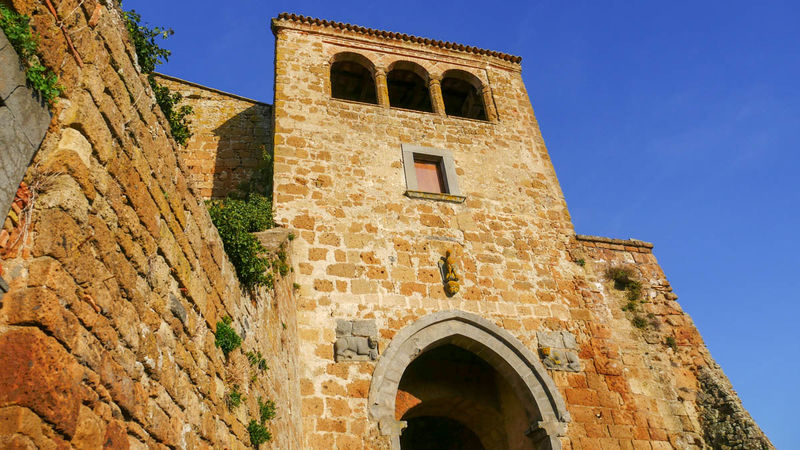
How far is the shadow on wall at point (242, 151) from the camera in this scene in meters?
11.3

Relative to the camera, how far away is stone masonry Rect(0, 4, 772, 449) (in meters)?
2.72

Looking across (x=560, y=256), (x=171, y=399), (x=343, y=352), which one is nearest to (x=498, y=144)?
(x=560, y=256)

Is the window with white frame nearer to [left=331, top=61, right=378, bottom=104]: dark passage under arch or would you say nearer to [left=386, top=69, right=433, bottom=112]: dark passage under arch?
[left=386, top=69, right=433, bottom=112]: dark passage under arch

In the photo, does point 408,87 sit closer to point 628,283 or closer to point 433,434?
point 628,283

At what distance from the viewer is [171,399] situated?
3.56 meters

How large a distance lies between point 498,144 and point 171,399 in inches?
357

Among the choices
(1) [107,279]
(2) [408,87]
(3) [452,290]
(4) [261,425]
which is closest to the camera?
(1) [107,279]

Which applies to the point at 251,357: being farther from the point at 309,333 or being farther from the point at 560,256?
the point at 560,256

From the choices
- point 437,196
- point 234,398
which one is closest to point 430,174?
point 437,196

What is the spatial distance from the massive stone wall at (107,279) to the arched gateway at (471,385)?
144 inches

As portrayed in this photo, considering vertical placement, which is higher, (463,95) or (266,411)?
(463,95)

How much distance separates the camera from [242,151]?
469 inches

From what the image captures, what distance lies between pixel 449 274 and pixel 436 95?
4.31 m

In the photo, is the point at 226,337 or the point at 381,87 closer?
the point at 226,337
